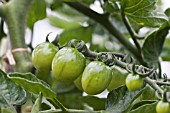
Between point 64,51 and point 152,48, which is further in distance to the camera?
point 152,48

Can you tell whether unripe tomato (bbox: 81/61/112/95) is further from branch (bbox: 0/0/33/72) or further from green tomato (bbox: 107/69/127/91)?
branch (bbox: 0/0/33/72)

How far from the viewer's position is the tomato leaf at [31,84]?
0.58 m

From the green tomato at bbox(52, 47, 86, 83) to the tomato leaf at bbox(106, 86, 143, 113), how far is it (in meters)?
0.06

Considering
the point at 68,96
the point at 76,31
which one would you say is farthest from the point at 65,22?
the point at 68,96

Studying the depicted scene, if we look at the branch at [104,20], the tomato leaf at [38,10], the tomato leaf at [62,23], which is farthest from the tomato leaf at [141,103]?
the tomato leaf at [62,23]

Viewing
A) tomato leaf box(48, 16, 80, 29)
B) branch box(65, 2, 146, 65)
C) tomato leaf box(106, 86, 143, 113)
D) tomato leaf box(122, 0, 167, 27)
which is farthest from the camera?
tomato leaf box(48, 16, 80, 29)

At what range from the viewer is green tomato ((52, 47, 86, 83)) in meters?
0.60

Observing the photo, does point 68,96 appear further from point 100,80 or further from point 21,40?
point 100,80

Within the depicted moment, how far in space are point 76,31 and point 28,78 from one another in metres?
0.61

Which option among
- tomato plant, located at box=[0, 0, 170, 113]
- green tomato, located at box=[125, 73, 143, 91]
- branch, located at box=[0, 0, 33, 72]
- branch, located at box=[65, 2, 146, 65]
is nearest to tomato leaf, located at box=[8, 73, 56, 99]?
tomato plant, located at box=[0, 0, 170, 113]

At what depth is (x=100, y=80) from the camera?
0.60 metres

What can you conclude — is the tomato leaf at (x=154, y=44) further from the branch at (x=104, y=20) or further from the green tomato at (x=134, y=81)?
the green tomato at (x=134, y=81)

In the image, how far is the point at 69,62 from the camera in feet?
1.97

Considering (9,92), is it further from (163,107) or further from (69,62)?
(163,107)
